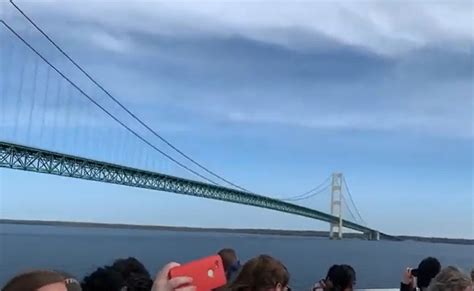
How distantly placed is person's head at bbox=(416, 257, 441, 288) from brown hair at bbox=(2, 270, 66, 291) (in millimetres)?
2732

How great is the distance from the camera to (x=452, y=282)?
2412 mm

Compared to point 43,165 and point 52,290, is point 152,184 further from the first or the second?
point 52,290

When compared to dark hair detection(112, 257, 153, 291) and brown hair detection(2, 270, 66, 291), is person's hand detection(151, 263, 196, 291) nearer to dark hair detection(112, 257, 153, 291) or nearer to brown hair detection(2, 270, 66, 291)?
brown hair detection(2, 270, 66, 291)

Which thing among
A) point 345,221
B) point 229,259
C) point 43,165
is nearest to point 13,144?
point 43,165

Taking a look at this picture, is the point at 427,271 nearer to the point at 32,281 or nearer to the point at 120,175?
the point at 32,281

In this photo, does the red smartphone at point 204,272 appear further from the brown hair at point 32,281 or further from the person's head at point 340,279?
the person's head at point 340,279

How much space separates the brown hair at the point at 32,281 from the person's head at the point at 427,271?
273 cm

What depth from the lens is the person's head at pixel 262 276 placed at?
2.22 metres

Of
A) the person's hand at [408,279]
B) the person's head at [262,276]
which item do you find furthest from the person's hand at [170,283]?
the person's hand at [408,279]

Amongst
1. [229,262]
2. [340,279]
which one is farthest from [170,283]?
[229,262]

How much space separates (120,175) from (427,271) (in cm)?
2093

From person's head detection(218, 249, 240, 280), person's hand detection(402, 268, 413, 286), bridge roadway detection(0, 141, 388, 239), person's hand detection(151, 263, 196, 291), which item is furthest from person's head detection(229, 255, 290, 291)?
bridge roadway detection(0, 141, 388, 239)

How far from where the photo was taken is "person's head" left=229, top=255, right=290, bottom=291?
2221 millimetres

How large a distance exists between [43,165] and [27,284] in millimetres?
20337
